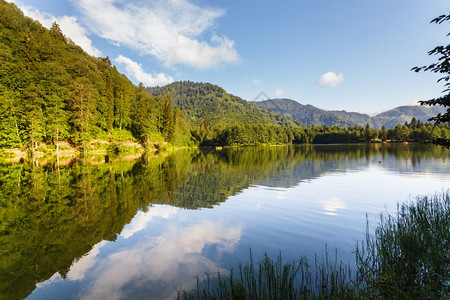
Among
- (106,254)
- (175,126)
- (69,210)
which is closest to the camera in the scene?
(106,254)

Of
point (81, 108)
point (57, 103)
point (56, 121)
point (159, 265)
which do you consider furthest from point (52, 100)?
point (159, 265)

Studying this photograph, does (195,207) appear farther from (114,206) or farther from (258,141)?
(258,141)

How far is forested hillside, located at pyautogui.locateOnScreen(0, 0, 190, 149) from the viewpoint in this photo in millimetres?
54688

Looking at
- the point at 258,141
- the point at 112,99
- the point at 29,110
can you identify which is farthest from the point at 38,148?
the point at 258,141

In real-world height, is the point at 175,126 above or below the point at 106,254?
above

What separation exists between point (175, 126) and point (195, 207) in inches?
4087

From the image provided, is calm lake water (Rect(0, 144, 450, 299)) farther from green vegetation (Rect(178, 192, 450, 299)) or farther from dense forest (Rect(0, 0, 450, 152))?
dense forest (Rect(0, 0, 450, 152))


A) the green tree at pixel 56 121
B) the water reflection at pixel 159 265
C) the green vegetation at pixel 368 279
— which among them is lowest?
the water reflection at pixel 159 265

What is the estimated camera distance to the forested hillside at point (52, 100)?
54688 millimetres

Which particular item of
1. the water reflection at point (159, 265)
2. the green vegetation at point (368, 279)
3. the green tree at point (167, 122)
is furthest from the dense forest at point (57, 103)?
the water reflection at point (159, 265)

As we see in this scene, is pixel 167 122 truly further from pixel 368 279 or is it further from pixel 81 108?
pixel 368 279

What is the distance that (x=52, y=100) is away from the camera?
203 ft

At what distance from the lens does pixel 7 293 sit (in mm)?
6992

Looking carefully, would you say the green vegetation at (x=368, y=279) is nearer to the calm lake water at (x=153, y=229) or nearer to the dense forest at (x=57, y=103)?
the calm lake water at (x=153, y=229)
